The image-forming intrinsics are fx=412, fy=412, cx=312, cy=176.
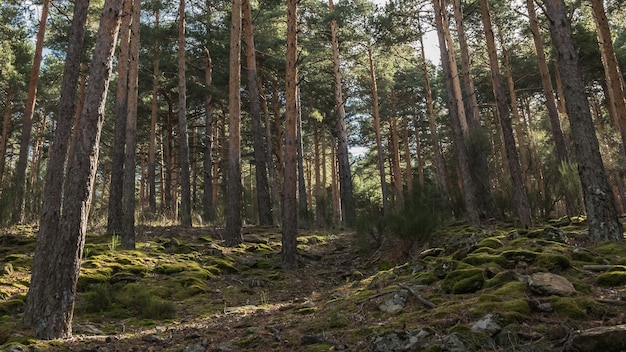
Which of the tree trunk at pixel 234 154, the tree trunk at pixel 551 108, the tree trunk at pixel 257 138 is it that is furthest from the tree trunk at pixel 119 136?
the tree trunk at pixel 551 108

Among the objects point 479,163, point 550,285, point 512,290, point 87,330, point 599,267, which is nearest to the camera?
point 550,285

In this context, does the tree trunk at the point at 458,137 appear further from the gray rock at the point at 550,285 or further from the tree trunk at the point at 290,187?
the gray rock at the point at 550,285

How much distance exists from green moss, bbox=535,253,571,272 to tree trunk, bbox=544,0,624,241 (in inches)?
65.1

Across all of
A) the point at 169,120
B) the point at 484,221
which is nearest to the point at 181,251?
the point at 484,221

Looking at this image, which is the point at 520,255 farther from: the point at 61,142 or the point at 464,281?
the point at 61,142

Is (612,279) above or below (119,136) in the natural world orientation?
below

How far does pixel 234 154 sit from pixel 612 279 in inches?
346

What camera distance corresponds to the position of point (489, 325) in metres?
3.50

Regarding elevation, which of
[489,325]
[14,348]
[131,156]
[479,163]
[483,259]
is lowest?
[14,348]

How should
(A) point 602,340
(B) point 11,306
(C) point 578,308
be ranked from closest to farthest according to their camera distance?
(A) point 602,340 < (C) point 578,308 < (B) point 11,306

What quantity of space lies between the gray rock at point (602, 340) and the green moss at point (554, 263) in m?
2.02

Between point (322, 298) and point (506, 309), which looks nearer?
point (506, 309)

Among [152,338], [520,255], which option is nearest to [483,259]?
[520,255]

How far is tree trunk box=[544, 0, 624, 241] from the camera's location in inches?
236
